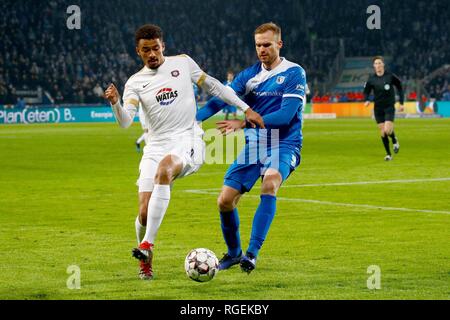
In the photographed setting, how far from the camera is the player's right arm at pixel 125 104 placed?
7.26m

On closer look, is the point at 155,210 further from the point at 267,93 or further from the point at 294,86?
the point at 294,86

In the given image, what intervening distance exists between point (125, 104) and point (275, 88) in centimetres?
133

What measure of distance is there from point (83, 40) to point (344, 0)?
20.5 metres

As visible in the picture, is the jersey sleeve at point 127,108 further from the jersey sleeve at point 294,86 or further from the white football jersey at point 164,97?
the jersey sleeve at point 294,86

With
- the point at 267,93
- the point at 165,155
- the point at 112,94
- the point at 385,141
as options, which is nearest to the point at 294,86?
Result: the point at 267,93

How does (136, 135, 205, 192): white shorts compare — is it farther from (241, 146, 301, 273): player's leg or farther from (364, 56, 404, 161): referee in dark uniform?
(364, 56, 404, 161): referee in dark uniform

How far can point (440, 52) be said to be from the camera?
5856cm

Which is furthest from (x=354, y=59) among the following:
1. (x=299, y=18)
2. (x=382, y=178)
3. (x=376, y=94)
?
(x=382, y=178)

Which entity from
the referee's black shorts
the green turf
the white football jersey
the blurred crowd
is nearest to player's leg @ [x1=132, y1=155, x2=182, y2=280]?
the green turf

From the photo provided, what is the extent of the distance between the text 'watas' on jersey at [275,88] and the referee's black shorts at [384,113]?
44.3 feet

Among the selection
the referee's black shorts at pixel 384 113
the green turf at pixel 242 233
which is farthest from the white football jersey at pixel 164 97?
the referee's black shorts at pixel 384 113

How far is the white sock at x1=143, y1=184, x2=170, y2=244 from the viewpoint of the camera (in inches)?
293

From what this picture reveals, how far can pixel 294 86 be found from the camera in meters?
8.03
